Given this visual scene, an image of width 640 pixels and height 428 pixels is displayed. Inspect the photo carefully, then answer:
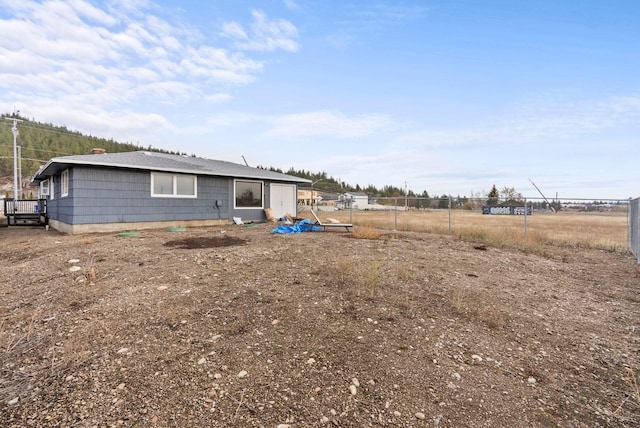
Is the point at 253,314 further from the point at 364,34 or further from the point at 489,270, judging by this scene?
the point at 364,34

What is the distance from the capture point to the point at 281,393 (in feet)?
6.94

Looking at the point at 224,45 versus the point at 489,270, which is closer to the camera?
the point at 489,270

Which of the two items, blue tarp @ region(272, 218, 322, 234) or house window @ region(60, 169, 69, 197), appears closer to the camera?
blue tarp @ region(272, 218, 322, 234)

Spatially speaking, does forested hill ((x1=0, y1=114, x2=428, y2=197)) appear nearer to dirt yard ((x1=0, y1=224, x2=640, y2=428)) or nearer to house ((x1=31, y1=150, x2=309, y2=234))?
house ((x1=31, y1=150, x2=309, y2=234))

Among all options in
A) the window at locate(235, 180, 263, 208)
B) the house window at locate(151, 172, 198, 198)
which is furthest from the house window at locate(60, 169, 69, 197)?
the window at locate(235, 180, 263, 208)

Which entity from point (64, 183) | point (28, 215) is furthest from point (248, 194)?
point (28, 215)

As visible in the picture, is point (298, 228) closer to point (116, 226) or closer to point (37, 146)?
point (116, 226)

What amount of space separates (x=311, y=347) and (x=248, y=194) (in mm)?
12742

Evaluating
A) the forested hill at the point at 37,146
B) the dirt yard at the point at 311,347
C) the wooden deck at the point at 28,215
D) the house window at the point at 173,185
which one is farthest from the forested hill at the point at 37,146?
the dirt yard at the point at 311,347

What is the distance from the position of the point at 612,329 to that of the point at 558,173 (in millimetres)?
42927

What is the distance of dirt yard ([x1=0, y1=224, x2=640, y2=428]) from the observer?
77.7 inches

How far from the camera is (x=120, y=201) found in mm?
10875

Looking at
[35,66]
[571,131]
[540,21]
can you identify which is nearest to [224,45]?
[35,66]

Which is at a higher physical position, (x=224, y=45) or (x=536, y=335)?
(x=224, y=45)
